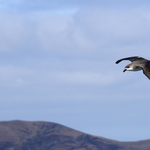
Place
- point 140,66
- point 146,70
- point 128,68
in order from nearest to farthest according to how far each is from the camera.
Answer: point 146,70 < point 140,66 < point 128,68

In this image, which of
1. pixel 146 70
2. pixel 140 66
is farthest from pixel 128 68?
pixel 146 70

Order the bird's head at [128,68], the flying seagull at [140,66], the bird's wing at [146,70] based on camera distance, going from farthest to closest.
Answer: the bird's head at [128,68] → the flying seagull at [140,66] → the bird's wing at [146,70]

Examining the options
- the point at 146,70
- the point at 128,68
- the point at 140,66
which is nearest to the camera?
the point at 146,70

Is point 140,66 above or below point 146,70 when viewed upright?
above

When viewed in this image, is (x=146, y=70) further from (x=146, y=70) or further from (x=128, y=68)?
(x=128, y=68)

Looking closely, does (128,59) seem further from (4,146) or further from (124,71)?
(4,146)

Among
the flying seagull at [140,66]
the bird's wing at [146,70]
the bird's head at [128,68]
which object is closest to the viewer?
the bird's wing at [146,70]

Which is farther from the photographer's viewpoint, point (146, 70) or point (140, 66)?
point (140, 66)

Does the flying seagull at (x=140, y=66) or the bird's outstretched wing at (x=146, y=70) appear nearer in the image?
the bird's outstretched wing at (x=146, y=70)

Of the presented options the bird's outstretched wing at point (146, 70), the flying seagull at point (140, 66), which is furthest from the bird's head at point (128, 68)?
the bird's outstretched wing at point (146, 70)

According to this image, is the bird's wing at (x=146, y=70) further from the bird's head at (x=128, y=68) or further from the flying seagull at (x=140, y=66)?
the bird's head at (x=128, y=68)

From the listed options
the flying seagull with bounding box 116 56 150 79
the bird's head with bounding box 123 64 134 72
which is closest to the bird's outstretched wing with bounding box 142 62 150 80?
the flying seagull with bounding box 116 56 150 79

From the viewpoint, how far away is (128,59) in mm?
47875

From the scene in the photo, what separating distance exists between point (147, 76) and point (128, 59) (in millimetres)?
7239
